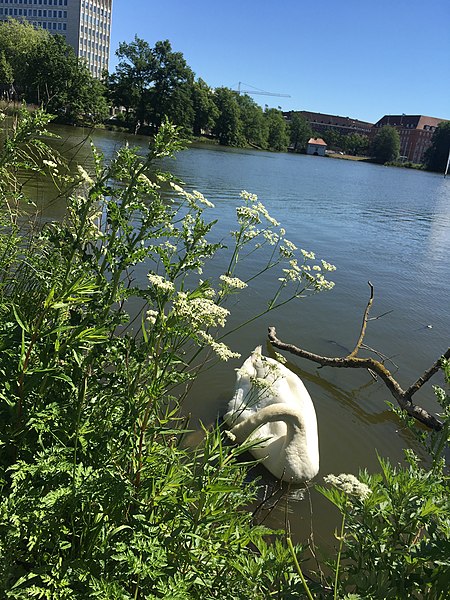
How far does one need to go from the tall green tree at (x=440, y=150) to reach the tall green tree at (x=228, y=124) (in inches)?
2591

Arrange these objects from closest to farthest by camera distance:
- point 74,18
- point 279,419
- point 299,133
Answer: point 279,419 < point 74,18 < point 299,133

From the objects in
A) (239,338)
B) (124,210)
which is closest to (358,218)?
(239,338)

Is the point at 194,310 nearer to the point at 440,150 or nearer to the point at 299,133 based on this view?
the point at 440,150

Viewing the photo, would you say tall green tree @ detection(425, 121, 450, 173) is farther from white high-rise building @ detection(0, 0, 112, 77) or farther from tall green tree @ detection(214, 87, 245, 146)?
white high-rise building @ detection(0, 0, 112, 77)

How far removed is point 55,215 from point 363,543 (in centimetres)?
1254

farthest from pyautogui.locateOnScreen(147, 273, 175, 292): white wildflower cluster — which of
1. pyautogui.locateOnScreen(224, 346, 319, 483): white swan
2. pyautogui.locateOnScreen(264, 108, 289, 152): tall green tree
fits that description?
pyautogui.locateOnScreen(264, 108, 289, 152): tall green tree

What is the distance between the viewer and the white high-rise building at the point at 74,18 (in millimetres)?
114500

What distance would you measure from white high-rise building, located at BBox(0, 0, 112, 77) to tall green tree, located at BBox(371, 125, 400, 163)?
281 feet

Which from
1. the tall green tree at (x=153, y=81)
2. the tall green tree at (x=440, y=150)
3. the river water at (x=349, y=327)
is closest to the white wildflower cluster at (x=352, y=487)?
the river water at (x=349, y=327)

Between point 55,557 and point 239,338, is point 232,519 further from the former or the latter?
point 239,338

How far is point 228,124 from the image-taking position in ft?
303

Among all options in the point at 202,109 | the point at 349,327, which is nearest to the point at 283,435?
the point at 349,327

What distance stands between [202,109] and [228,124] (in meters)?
6.15

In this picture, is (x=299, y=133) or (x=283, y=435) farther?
(x=299, y=133)
